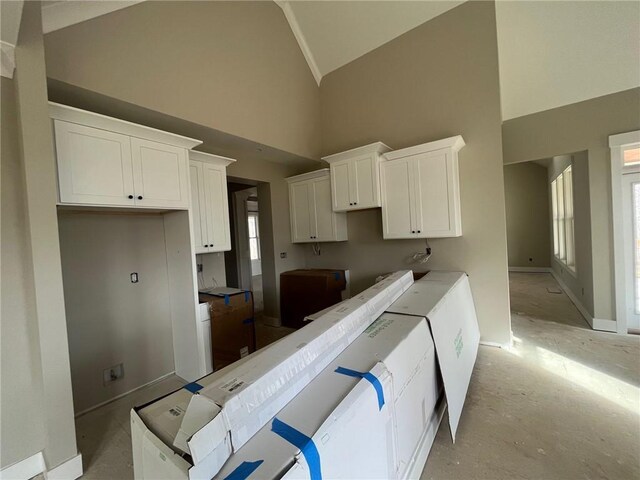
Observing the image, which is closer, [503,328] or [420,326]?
[420,326]

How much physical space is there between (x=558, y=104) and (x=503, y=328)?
2.96 metres

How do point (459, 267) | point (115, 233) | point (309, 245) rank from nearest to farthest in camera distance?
point (115, 233) < point (459, 267) < point (309, 245)

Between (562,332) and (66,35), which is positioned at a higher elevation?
(66,35)

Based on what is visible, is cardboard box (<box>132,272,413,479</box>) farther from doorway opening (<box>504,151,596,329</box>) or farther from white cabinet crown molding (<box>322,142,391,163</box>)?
doorway opening (<box>504,151,596,329</box>)

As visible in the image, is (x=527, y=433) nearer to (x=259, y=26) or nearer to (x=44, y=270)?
(x=44, y=270)

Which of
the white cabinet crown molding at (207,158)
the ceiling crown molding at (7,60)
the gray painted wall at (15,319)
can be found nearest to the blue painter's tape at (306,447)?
the gray painted wall at (15,319)

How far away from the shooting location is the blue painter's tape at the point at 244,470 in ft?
2.15

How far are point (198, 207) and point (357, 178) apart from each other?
78.9 inches

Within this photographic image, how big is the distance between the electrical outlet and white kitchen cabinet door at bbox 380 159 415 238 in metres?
3.17

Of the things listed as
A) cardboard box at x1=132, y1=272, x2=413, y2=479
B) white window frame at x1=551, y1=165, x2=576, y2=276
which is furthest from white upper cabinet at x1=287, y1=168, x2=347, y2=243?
white window frame at x1=551, y1=165, x2=576, y2=276

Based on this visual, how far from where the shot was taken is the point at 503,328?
3.01m

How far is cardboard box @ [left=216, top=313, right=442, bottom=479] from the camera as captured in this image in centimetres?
72

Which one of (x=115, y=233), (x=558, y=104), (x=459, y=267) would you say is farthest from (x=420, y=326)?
(x=558, y=104)

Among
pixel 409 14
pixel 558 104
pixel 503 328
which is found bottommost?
pixel 503 328
